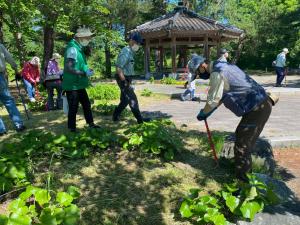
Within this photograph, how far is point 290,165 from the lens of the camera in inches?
232

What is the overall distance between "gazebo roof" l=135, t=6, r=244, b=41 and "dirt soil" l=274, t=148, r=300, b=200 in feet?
46.9

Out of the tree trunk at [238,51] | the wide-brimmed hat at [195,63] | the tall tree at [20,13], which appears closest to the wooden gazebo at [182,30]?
the tall tree at [20,13]

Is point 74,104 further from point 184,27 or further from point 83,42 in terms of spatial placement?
point 184,27

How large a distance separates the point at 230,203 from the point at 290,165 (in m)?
2.56

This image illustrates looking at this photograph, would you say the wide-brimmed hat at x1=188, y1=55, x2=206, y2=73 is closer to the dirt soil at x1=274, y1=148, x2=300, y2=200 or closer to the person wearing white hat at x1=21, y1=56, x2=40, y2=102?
the dirt soil at x1=274, y1=148, x2=300, y2=200

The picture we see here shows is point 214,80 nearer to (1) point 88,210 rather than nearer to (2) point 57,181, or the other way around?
(1) point 88,210

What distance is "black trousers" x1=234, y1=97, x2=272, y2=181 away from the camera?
4242 mm

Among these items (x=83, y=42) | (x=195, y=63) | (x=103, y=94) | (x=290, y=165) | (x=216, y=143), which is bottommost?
(x=290, y=165)

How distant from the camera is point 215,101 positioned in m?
4.03

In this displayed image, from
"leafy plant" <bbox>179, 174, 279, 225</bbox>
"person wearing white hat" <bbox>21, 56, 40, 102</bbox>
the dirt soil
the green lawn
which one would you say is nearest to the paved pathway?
the dirt soil

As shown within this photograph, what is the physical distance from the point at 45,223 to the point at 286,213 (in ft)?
7.45

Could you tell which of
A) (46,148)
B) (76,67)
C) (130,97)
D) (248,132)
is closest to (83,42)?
(76,67)

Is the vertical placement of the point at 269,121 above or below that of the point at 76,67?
below

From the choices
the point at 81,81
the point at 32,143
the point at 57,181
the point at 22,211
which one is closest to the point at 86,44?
the point at 81,81
